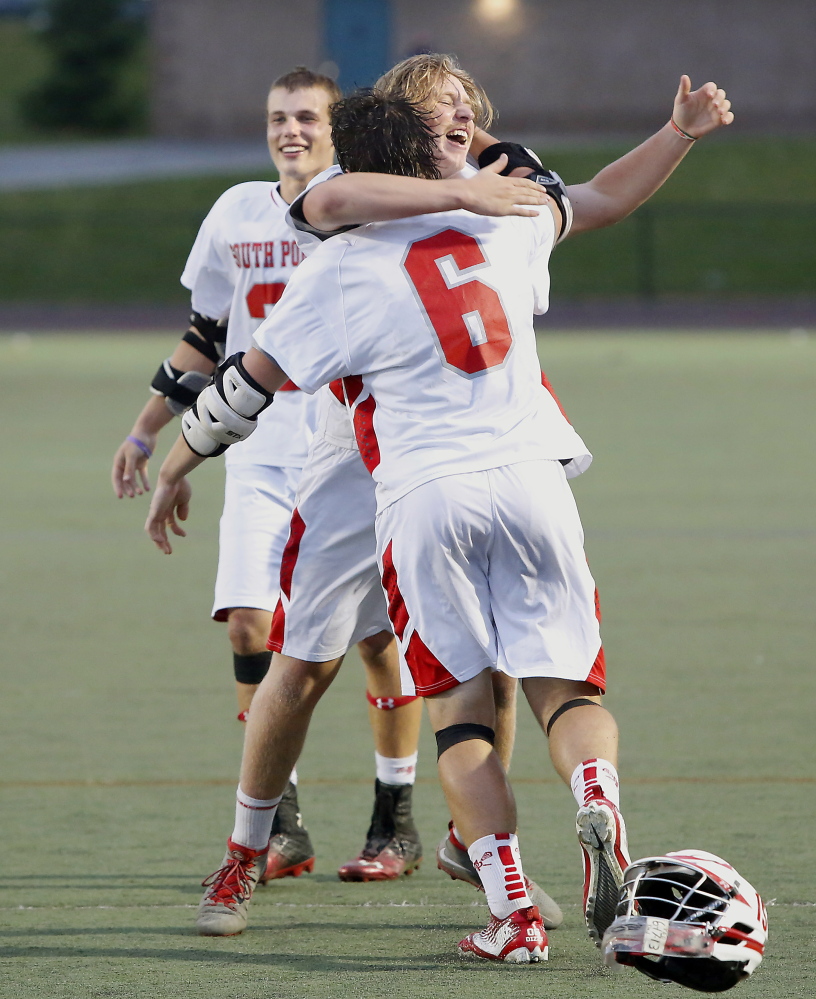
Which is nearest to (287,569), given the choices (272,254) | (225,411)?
(225,411)

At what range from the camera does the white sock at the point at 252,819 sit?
4.04 m

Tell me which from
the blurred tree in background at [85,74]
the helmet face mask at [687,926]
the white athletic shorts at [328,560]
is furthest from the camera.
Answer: the blurred tree in background at [85,74]

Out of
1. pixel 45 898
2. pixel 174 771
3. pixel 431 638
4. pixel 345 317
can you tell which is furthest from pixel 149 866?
pixel 345 317

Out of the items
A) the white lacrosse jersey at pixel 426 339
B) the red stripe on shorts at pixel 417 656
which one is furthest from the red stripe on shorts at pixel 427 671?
the white lacrosse jersey at pixel 426 339

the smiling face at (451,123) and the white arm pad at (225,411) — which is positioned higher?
the smiling face at (451,123)

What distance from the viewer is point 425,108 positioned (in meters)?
3.59

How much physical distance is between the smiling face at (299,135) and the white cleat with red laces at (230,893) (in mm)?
2004

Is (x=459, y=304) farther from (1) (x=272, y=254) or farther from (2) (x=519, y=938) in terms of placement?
(1) (x=272, y=254)

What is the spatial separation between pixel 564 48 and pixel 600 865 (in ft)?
116

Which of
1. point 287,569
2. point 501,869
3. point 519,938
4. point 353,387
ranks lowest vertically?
point 519,938

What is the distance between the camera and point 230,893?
13.0 ft

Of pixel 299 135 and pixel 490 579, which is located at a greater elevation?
pixel 299 135

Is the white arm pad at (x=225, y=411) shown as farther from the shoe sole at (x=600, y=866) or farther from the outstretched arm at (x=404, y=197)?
the shoe sole at (x=600, y=866)

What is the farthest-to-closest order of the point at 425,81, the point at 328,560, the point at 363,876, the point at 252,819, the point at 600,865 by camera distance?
the point at 363,876 < the point at 252,819 < the point at 328,560 < the point at 425,81 < the point at 600,865
